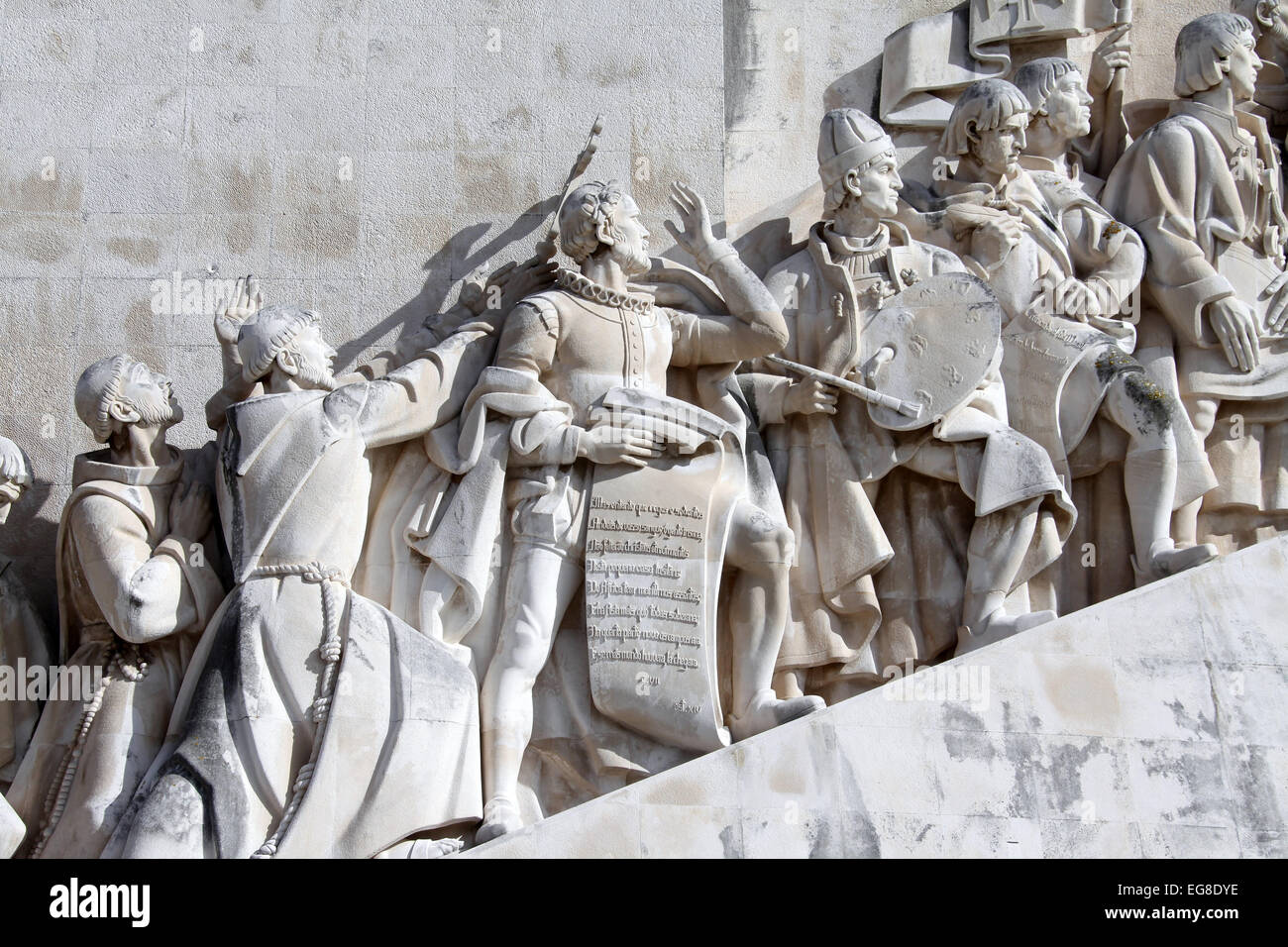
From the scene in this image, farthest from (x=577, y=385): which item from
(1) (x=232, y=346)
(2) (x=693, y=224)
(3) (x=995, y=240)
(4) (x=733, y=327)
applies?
(3) (x=995, y=240)

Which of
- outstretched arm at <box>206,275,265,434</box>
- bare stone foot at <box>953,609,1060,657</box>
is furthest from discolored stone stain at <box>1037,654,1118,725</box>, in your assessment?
outstretched arm at <box>206,275,265,434</box>

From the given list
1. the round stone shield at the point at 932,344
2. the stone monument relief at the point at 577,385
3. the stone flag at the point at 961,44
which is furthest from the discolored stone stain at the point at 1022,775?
the stone flag at the point at 961,44

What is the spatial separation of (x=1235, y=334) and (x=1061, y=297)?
0.83 m

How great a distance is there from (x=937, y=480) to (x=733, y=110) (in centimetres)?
238

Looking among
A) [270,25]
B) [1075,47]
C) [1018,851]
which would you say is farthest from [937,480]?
[270,25]

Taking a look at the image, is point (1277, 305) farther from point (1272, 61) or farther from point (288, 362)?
point (288, 362)

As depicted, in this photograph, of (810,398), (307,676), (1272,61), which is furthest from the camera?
(1272,61)

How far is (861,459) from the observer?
10672 mm

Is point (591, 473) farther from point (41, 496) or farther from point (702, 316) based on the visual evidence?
point (41, 496)

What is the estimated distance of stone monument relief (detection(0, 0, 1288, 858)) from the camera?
988 cm

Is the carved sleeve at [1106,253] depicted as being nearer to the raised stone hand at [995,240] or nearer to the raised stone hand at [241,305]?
the raised stone hand at [995,240]

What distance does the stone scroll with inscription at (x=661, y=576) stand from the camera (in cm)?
994

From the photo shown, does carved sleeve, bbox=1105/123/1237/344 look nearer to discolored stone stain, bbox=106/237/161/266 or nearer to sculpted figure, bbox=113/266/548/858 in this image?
sculpted figure, bbox=113/266/548/858

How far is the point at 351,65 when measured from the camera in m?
11.6
